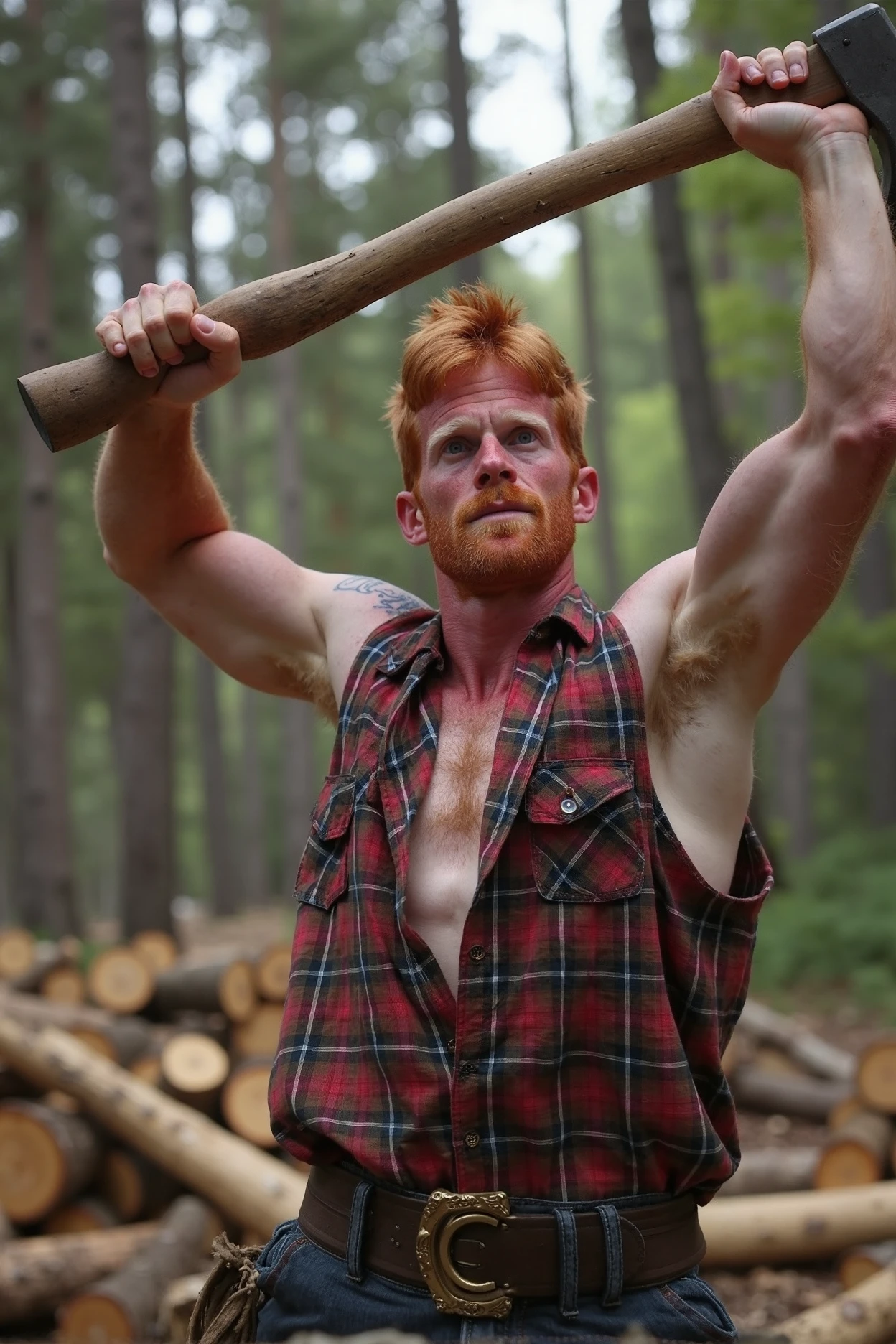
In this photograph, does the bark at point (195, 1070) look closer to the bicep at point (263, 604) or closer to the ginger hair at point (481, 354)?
the bicep at point (263, 604)

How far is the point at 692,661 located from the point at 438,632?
1.96 ft

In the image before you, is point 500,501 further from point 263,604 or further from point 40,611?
point 40,611

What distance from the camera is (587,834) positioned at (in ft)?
8.34

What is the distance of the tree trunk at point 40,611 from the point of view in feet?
42.4

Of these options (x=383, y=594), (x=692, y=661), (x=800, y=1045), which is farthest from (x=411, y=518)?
(x=800, y=1045)

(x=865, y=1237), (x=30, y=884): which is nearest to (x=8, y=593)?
(x=30, y=884)

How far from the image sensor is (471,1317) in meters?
2.39

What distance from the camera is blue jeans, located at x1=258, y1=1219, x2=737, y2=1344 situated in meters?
2.38

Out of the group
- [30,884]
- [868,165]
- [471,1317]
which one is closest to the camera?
[471,1317]

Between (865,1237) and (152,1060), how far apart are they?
330cm

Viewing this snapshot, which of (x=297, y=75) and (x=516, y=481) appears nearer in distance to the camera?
(x=516, y=481)

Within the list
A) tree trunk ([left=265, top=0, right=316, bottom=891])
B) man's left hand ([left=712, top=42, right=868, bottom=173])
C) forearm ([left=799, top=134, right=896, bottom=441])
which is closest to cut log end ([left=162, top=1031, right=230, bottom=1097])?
forearm ([left=799, top=134, right=896, bottom=441])

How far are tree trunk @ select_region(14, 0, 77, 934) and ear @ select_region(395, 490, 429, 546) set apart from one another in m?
10.2

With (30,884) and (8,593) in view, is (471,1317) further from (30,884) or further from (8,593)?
(8,593)
